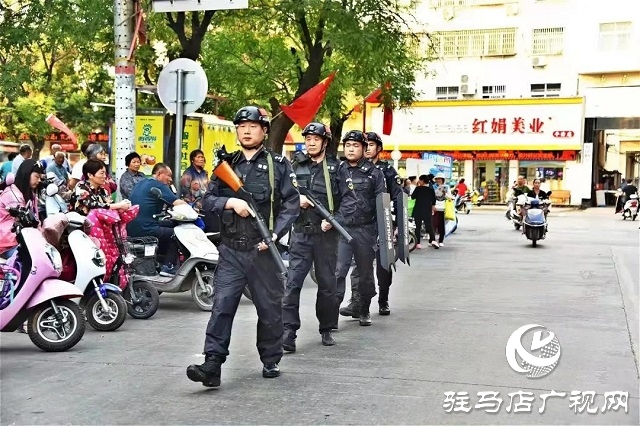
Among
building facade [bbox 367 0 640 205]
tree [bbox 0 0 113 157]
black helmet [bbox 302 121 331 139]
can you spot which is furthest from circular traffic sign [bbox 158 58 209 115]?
building facade [bbox 367 0 640 205]

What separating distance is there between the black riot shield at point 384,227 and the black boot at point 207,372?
3.08m

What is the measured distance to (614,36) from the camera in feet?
132

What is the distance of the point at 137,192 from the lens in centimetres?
930

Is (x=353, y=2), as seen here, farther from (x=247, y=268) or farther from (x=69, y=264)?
(x=247, y=268)

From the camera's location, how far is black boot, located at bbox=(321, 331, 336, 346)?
24.1ft

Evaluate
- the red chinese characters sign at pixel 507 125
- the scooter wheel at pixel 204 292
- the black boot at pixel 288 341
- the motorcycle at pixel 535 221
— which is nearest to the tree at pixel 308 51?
the motorcycle at pixel 535 221

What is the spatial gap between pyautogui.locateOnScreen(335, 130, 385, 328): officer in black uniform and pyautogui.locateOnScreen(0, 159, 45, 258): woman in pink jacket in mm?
2797

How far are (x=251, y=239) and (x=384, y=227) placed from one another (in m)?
2.77

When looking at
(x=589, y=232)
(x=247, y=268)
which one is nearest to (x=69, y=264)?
(x=247, y=268)

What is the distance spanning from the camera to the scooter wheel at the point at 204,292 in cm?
923

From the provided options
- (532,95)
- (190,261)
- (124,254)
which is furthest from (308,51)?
(532,95)

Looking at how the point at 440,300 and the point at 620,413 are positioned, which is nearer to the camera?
the point at 620,413

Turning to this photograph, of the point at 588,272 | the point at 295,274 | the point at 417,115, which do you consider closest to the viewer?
the point at 295,274

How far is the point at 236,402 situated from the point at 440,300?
206 inches
